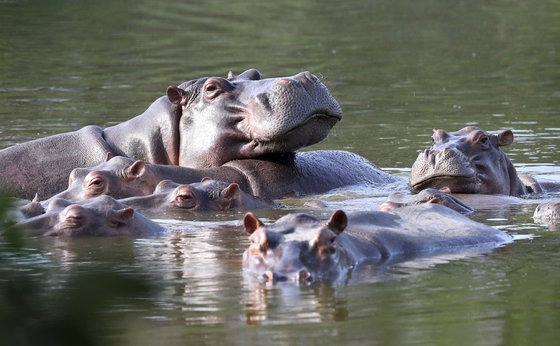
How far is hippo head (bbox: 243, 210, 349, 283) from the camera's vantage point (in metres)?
4.31

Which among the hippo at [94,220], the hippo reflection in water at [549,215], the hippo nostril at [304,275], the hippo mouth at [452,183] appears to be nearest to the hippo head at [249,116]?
the hippo mouth at [452,183]

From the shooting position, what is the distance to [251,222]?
4.53 meters

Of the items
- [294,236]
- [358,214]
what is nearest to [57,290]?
[294,236]

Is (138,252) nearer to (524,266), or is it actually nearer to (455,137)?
(524,266)

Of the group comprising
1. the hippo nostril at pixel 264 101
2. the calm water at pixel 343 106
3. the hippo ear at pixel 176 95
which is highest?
the hippo nostril at pixel 264 101

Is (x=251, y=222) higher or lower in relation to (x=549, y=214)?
higher

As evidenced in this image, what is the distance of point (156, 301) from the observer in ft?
3.43

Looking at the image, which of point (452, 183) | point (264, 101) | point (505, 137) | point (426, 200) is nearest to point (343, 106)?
point (505, 137)

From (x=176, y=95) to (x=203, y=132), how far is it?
1.16 feet

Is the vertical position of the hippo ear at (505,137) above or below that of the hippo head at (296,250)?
below

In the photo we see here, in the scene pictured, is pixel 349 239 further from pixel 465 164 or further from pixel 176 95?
pixel 176 95

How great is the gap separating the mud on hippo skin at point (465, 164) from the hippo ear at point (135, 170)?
177 cm

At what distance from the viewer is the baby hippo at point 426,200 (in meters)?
6.16

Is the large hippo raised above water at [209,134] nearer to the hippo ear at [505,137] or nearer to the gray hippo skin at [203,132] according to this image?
the gray hippo skin at [203,132]
